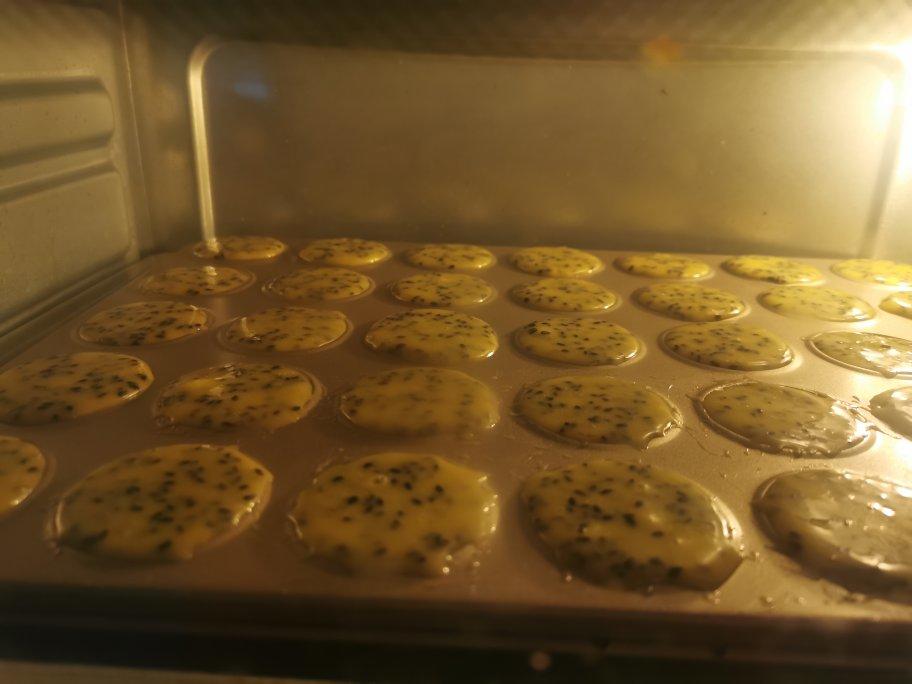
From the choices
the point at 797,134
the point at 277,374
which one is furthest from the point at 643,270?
the point at 277,374

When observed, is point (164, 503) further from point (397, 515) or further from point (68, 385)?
point (68, 385)

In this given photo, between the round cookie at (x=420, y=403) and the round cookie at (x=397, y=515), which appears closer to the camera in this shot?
the round cookie at (x=397, y=515)

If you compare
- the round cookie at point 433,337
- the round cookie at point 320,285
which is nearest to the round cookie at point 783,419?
the round cookie at point 433,337

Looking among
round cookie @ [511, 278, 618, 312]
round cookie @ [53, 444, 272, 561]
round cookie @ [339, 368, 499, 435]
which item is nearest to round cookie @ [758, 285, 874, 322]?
round cookie @ [511, 278, 618, 312]

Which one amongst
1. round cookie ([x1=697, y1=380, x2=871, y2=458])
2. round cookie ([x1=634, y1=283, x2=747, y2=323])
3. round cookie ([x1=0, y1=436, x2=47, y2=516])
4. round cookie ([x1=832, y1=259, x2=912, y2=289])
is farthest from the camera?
round cookie ([x1=832, y1=259, x2=912, y2=289])

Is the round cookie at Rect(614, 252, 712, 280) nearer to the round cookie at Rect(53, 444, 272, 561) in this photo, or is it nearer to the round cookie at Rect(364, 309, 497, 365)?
the round cookie at Rect(364, 309, 497, 365)

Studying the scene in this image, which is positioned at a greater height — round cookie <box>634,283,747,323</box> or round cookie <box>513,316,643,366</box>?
round cookie <box>634,283,747,323</box>

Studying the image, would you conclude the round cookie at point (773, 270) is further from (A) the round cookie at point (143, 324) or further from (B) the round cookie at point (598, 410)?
(A) the round cookie at point (143, 324)
